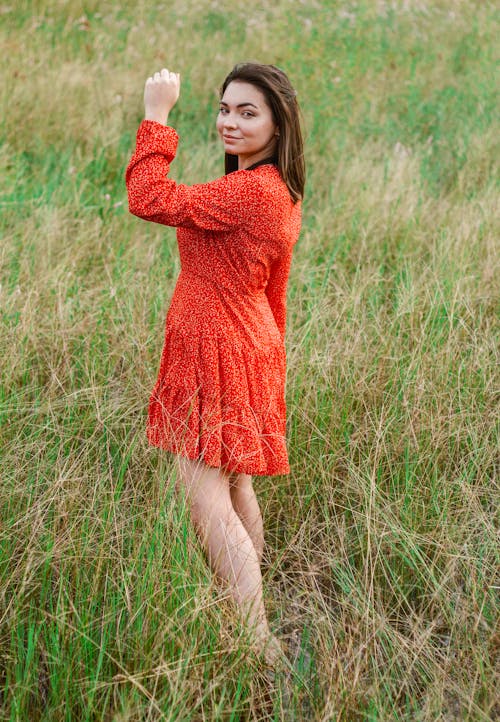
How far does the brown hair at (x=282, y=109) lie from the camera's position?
6.93 ft

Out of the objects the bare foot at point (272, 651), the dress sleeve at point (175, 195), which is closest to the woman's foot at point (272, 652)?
the bare foot at point (272, 651)

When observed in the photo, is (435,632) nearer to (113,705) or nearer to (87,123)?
(113,705)

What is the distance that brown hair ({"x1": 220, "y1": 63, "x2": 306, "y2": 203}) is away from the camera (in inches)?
83.2

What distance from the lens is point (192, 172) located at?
488 cm

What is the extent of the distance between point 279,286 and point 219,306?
32 centimetres

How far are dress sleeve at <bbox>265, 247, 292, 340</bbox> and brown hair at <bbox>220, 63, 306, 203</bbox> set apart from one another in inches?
8.3

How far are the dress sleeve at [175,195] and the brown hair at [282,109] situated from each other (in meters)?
→ 0.14

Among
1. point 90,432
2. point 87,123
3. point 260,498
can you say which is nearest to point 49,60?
point 87,123

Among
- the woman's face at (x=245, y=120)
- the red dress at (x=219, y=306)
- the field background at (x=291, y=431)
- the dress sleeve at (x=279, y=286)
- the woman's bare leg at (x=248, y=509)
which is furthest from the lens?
the woman's bare leg at (x=248, y=509)

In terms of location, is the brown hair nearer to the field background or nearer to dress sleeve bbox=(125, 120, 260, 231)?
dress sleeve bbox=(125, 120, 260, 231)

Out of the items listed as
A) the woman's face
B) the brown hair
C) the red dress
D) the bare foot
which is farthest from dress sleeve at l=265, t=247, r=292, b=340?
the bare foot

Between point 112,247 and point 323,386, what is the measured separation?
5.37 ft

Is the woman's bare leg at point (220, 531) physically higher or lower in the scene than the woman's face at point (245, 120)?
lower

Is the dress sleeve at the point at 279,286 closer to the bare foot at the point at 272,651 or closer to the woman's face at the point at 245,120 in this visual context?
the woman's face at the point at 245,120
